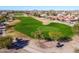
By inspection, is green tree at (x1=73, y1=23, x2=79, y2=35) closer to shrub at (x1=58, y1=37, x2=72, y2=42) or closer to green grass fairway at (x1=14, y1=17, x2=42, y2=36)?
shrub at (x1=58, y1=37, x2=72, y2=42)

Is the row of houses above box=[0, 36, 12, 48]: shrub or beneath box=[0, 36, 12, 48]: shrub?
above

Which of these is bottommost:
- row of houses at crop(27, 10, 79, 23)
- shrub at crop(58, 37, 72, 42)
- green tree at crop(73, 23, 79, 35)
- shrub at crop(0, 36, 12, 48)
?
shrub at crop(0, 36, 12, 48)

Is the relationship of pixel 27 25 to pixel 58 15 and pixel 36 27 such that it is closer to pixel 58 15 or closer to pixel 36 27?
pixel 36 27

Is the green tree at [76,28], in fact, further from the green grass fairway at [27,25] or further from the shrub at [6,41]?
the shrub at [6,41]

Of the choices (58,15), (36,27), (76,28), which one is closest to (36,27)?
(36,27)

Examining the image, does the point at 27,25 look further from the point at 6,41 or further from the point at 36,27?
the point at 6,41

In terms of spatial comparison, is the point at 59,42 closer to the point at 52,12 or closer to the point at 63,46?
the point at 63,46

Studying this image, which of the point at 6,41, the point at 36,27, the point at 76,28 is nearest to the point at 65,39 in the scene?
the point at 76,28

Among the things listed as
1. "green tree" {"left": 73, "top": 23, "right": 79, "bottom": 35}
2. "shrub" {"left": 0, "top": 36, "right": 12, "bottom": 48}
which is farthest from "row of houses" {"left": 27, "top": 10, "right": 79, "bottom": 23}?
"shrub" {"left": 0, "top": 36, "right": 12, "bottom": 48}

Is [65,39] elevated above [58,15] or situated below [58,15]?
below
